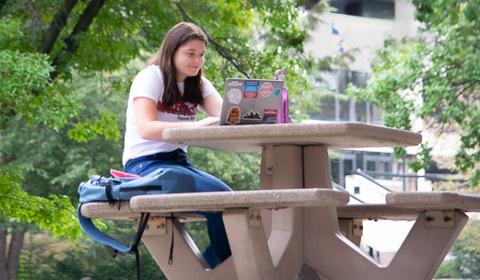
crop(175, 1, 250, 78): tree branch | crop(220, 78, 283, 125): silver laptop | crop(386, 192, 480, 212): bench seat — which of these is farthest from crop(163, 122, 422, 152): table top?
crop(175, 1, 250, 78): tree branch

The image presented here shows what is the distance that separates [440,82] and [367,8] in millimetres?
21815

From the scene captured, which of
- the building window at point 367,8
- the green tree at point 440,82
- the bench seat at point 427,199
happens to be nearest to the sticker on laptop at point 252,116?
the bench seat at point 427,199

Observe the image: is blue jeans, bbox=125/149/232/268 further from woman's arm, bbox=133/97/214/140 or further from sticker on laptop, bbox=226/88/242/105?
sticker on laptop, bbox=226/88/242/105

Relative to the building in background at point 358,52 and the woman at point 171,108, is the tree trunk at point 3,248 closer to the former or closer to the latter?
the building in background at point 358,52

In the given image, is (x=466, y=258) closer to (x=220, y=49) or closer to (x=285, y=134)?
(x=220, y=49)

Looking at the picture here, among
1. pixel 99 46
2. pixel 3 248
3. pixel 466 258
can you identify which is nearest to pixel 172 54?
pixel 99 46

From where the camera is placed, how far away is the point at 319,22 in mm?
30391

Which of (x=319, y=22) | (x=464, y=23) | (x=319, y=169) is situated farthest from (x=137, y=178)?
(x=319, y=22)

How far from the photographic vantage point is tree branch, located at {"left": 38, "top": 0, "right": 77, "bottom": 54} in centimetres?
1380

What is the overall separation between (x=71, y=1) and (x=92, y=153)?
10395 mm

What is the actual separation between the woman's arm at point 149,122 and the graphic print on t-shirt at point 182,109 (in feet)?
0.45

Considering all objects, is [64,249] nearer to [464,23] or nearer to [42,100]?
[464,23]

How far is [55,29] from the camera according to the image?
13.9 m

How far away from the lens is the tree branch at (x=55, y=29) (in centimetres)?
1380
